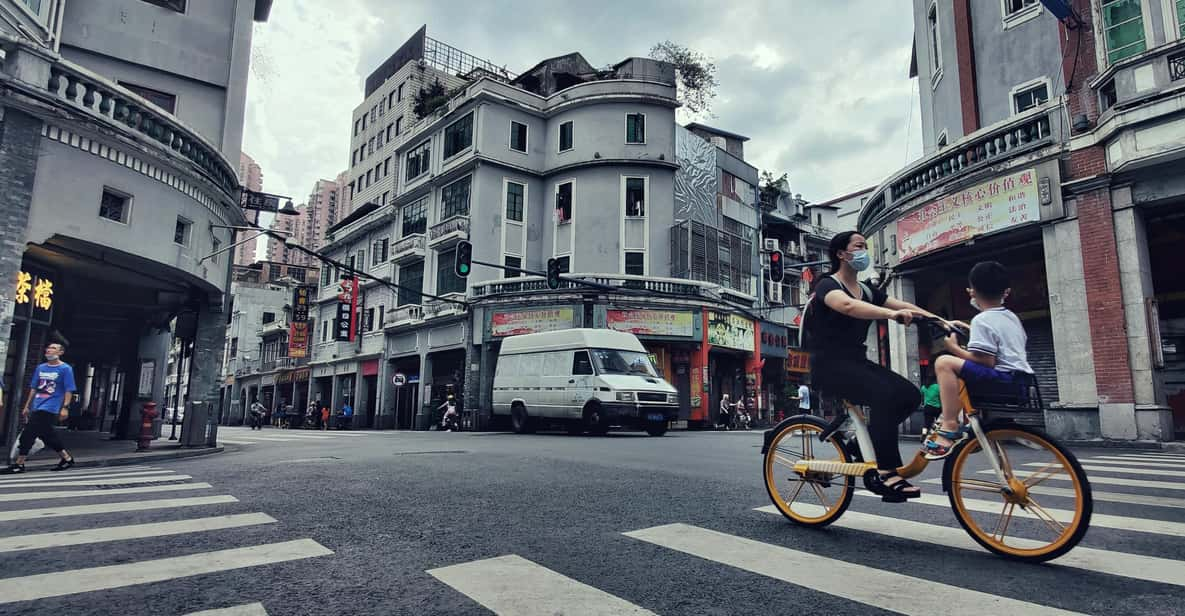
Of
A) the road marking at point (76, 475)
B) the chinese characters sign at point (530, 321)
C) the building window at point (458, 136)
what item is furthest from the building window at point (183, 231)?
the building window at point (458, 136)

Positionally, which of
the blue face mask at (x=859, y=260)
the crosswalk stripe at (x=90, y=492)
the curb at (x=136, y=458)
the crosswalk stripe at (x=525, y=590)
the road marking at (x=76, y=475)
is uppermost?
the blue face mask at (x=859, y=260)

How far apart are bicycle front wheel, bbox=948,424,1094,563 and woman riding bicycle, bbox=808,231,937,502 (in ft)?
1.02

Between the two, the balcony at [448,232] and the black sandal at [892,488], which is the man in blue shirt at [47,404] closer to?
the black sandal at [892,488]

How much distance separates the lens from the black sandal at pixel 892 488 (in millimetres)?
3824

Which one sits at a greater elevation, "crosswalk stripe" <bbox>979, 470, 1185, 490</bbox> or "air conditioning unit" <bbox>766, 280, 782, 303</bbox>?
"air conditioning unit" <bbox>766, 280, 782, 303</bbox>

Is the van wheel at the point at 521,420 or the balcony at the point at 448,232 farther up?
the balcony at the point at 448,232

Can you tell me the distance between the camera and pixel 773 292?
132 ft

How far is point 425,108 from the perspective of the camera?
40.3 metres

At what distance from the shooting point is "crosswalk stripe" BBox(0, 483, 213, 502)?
5738mm

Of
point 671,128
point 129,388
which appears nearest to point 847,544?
point 129,388

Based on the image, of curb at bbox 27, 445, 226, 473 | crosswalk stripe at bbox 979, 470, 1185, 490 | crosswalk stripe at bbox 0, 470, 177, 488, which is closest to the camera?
crosswalk stripe at bbox 979, 470, 1185, 490

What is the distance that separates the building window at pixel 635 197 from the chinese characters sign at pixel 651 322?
506 cm

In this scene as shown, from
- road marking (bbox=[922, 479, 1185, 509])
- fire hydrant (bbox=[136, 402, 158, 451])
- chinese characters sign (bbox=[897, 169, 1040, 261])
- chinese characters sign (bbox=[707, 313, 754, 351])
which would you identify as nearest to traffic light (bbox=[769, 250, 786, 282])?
chinese characters sign (bbox=[897, 169, 1040, 261])

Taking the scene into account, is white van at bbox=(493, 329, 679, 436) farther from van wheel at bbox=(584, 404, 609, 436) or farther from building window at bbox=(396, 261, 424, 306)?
building window at bbox=(396, 261, 424, 306)
